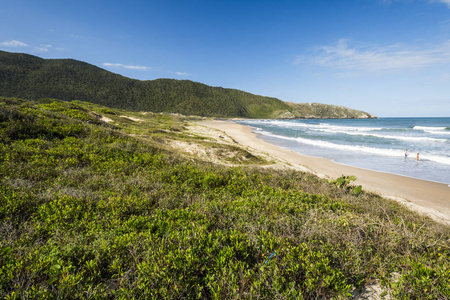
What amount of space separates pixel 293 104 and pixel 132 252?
215 meters

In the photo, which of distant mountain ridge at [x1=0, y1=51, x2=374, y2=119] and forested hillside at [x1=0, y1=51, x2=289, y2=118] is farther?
distant mountain ridge at [x1=0, y1=51, x2=374, y2=119]

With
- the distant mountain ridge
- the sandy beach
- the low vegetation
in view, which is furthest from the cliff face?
the low vegetation

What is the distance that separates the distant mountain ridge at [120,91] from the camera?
73438 millimetres

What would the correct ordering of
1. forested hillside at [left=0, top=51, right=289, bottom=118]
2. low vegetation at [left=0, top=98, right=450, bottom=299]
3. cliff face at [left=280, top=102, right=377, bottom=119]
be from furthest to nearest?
cliff face at [left=280, top=102, right=377, bottom=119] < forested hillside at [left=0, top=51, right=289, bottom=118] < low vegetation at [left=0, top=98, right=450, bottom=299]

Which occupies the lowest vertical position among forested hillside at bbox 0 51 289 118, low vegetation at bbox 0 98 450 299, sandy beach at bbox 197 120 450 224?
sandy beach at bbox 197 120 450 224

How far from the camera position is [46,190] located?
4.54 metres

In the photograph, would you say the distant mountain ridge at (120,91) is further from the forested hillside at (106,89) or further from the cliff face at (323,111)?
the cliff face at (323,111)

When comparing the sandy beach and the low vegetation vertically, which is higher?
the low vegetation

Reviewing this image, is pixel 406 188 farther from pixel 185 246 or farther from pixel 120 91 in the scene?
pixel 120 91

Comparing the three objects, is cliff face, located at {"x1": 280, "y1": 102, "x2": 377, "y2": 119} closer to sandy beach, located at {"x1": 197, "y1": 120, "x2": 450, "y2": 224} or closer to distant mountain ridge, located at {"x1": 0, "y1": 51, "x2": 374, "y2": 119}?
distant mountain ridge, located at {"x1": 0, "y1": 51, "x2": 374, "y2": 119}

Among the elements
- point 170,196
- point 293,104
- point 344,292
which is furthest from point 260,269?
point 293,104

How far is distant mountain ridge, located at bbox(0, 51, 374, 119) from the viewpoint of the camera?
73438 millimetres

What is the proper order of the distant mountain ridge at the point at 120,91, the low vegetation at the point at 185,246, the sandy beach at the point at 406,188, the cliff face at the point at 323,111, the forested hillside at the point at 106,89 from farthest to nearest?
the cliff face at the point at 323,111
the distant mountain ridge at the point at 120,91
the forested hillside at the point at 106,89
the sandy beach at the point at 406,188
the low vegetation at the point at 185,246

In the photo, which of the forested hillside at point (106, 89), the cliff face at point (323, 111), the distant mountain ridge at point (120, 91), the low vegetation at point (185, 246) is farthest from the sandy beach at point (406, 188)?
the cliff face at point (323, 111)
